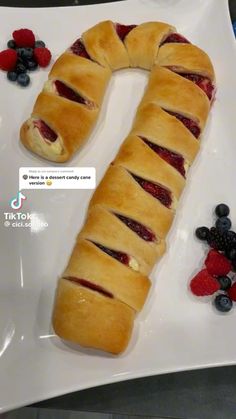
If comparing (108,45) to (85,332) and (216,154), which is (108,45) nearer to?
(216,154)

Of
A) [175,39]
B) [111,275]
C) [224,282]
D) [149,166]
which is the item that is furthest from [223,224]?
[175,39]

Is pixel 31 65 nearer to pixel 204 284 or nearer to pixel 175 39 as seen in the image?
pixel 175 39

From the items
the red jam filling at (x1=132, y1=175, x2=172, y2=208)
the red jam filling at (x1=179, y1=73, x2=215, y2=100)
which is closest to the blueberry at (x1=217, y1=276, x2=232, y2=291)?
the red jam filling at (x1=132, y1=175, x2=172, y2=208)

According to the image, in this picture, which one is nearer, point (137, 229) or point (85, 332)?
point (85, 332)

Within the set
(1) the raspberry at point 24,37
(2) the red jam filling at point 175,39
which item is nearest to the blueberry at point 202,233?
(2) the red jam filling at point 175,39

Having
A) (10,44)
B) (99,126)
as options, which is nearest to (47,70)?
(10,44)

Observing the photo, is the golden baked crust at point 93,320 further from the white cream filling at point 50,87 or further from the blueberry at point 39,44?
the blueberry at point 39,44
